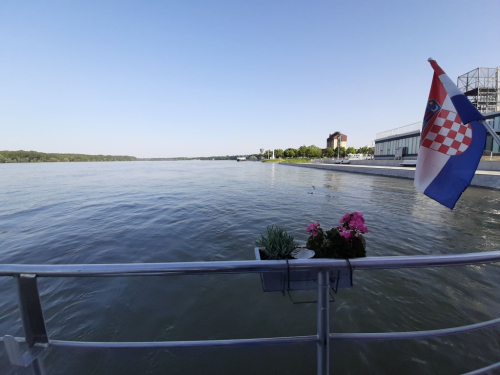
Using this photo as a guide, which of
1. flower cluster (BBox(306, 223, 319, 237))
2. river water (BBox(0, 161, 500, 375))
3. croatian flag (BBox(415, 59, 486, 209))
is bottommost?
river water (BBox(0, 161, 500, 375))

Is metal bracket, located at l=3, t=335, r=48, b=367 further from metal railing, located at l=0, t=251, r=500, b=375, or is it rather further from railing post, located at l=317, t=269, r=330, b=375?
railing post, located at l=317, t=269, r=330, b=375

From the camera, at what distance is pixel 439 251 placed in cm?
673

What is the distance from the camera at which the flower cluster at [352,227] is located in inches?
→ 84.4

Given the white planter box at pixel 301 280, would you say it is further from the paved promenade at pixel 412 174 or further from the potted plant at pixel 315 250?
the paved promenade at pixel 412 174

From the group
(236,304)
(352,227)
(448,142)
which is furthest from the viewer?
(236,304)

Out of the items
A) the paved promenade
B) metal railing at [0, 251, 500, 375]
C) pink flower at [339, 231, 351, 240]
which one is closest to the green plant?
pink flower at [339, 231, 351, 240]

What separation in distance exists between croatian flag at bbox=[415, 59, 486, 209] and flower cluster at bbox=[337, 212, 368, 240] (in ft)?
4.13

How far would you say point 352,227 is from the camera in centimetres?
227

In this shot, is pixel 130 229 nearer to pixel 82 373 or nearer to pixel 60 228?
pixel 60 228

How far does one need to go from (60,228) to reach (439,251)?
570 inches

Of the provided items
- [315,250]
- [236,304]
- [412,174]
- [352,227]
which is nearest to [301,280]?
[315,250]

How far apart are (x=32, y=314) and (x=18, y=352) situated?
173 mm

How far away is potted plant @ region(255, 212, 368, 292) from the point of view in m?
1.95

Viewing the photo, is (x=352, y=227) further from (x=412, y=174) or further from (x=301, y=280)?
(x=412, y=174)
